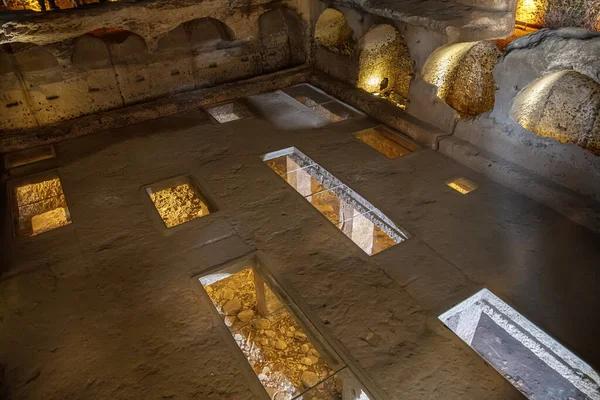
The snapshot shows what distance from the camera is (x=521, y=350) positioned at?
4844mm

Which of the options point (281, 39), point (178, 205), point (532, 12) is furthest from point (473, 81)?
point (178, 205)

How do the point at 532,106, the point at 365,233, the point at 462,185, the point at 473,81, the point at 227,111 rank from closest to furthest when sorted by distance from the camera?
1. the point at 532,106
2. the point at 462,185
3. the point at 365,233
4. the point at 227,111
5. the point at 473,81

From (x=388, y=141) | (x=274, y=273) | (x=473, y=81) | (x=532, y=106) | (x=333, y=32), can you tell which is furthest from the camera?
(x=333, y=32)

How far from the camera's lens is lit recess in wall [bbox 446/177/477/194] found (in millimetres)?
5191

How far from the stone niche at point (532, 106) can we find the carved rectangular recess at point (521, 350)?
71.6 inches

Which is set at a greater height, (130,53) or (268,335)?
(130,53)

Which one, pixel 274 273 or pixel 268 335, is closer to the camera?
pixel 274 273

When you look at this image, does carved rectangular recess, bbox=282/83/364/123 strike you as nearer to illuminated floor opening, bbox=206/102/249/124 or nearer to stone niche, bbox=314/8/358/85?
stone niche, bbox=314/8/358/85

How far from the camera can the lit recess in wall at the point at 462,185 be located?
519cm

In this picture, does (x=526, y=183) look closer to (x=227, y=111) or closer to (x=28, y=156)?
(x=227, y=111)

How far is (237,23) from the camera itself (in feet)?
24.2

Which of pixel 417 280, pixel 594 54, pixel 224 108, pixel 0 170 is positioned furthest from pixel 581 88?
pixel 0 170

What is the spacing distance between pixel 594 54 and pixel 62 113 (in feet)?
23.2

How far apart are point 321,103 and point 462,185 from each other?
301 cm
